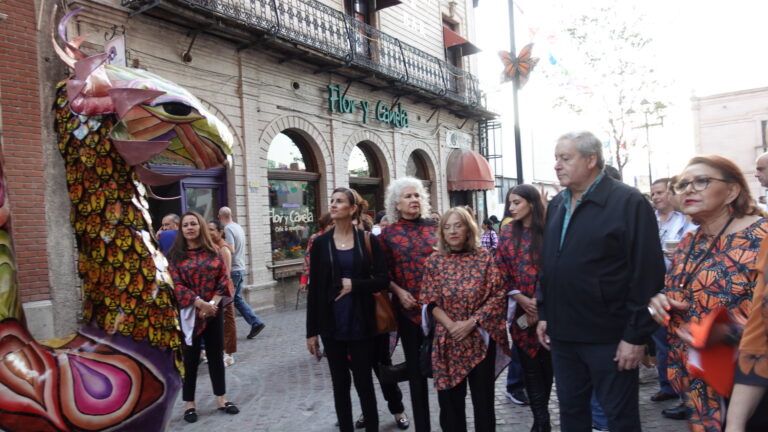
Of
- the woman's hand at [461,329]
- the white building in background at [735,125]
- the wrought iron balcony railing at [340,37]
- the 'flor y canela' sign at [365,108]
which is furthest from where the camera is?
the white building in background at [735,125]

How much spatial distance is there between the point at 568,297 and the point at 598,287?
0.58 ft

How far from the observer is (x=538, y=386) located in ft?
12.6

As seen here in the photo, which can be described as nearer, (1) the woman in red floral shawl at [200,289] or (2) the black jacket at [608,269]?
(2) the black jacket at [608,269]

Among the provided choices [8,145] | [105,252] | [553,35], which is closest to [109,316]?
[105,252]

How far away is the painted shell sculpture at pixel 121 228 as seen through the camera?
1.91m

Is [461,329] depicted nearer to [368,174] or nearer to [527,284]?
[527,284]

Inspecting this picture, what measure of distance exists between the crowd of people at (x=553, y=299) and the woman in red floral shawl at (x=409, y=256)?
0.01 metres

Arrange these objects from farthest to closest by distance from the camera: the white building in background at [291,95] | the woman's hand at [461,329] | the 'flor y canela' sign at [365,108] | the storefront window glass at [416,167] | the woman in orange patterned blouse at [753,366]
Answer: the storefront window glass at [416,167], the 'flor y canela' sign at [365,108], the white building in background at [291,95], the woman's hand at [461,329], the woman in orange patterned blouse at [753,366]

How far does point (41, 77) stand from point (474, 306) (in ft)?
24.0

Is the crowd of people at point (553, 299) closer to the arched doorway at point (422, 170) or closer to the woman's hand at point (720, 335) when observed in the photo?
the woman's hand at point (720, 335)

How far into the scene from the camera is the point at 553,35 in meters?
13.0

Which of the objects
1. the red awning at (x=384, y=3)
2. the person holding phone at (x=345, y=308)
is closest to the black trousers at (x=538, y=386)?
the person holding phone at (x=345, y=308)

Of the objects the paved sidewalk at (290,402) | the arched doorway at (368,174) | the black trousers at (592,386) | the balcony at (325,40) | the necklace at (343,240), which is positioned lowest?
the paved sidewalk at (290,402)

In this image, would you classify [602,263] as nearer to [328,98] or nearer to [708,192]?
→ [708,192]
